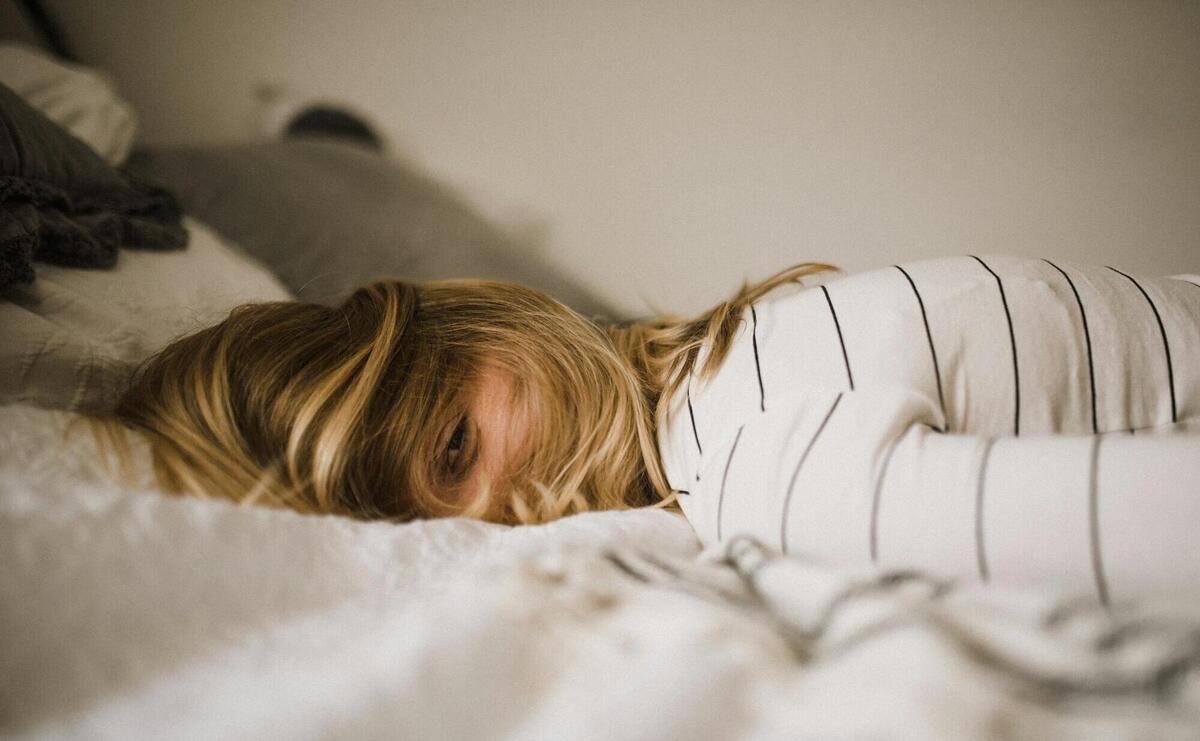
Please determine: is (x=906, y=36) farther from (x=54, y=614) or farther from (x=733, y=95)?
(x=54, y=614)

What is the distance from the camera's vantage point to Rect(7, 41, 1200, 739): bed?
244mm

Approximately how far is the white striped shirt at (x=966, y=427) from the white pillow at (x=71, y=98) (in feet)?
3.29

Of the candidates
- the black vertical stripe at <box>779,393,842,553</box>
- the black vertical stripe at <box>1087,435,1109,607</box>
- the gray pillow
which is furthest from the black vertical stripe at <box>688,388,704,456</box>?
the gray pillow

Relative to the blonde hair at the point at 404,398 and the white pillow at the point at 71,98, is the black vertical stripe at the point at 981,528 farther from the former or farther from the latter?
the white pillow at the point at 71,98

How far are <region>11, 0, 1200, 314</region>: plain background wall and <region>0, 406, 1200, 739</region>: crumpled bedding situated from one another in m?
0.87

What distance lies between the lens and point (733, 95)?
108 cm

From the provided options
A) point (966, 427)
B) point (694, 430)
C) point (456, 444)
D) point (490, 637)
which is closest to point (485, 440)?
point (456, 444)

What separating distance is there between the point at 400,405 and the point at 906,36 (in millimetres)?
981

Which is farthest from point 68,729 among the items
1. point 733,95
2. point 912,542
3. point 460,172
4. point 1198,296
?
point 460,172

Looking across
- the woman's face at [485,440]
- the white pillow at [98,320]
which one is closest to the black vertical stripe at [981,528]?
the woman's face at [485,440]

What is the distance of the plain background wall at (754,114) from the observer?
3.02 ft

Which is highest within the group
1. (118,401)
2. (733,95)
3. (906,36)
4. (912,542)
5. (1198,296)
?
(906,36)

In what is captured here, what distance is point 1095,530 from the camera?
34cm

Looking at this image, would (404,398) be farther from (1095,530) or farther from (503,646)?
(1095,530)
